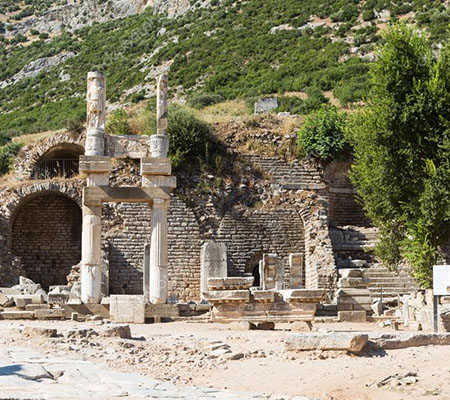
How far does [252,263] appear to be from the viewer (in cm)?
3209

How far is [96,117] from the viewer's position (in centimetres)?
2258

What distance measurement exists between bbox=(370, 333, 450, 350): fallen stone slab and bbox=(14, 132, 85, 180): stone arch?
2321cm

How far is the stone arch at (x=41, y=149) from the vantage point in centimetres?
3350

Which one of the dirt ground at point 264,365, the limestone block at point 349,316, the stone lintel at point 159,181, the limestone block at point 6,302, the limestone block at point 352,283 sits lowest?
the dirt ground at point 264,365

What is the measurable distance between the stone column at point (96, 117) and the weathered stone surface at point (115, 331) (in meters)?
9.36

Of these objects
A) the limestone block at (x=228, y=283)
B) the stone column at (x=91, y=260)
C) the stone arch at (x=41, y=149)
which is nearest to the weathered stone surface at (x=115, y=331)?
the limestone block at (x=228, y=283)

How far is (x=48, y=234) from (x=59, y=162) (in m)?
3.23

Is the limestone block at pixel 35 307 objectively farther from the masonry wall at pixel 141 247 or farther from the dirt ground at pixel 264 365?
the masonry wall at pixel 141 247

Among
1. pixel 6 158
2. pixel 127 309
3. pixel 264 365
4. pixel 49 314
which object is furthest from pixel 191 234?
pixel 264 365

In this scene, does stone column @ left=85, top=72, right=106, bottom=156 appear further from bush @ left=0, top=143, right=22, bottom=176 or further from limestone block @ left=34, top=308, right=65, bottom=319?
bush @ left=0, top=143, right=22, bottom=176

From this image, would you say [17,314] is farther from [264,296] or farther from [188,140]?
[188,140]

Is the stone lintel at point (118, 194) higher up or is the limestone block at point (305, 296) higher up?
the stone lintel at point (118, 194)

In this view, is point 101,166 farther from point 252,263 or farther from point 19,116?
point 19,116

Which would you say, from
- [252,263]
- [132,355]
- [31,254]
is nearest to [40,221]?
[31,254]
